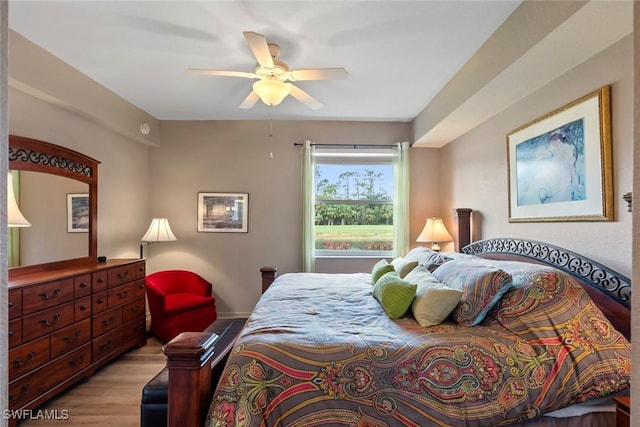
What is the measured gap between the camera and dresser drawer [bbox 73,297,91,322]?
2568 mm

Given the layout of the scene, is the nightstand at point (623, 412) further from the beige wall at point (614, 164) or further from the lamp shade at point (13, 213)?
the lamp shade at point (13, 213)

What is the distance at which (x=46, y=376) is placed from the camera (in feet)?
7.50

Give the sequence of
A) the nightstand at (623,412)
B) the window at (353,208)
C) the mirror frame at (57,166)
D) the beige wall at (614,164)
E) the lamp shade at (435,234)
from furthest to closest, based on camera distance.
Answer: the window at (353,208), the lamp shade at (435,234), the mirror frame at (57,166), the beige wall at (614,164), the nightstand at (623,412)

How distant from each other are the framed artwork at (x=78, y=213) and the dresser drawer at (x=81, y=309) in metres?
0.75

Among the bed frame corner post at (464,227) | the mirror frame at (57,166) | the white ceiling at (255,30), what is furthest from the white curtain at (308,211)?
Result: the mirror frame at (57,166)

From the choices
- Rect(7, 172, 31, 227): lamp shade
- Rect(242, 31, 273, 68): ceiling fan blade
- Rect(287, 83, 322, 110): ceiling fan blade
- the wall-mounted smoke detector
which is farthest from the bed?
the wall-mounted smoke detector

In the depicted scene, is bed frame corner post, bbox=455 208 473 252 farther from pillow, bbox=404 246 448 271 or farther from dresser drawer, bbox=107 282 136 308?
dresser drawer, bbox=107 282 136 308

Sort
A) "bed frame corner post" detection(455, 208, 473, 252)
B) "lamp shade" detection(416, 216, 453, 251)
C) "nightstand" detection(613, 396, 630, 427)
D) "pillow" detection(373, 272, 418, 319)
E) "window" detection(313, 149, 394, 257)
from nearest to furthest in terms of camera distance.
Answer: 1. "nightstand" detection(613, 396, 630, 427)
2. "pillow" detection(373, 272, 418, 319)
3. "bed frame corner post" detection(455, 208, 473, 252)
4. "lamp shade" detection(416, 216, 453, 251)
5. "window" detection(313, 149, 394, 257)

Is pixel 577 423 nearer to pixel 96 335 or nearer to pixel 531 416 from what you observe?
pixel 531 416

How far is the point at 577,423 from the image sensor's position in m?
1.47

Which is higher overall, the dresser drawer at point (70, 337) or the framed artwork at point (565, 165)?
the framed artwork at point (565, 165)

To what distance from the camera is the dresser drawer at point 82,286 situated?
2.57 meters

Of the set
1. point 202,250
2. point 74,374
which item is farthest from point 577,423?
point 202,250

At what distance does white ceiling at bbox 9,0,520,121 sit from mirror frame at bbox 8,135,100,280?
76 centimetres
